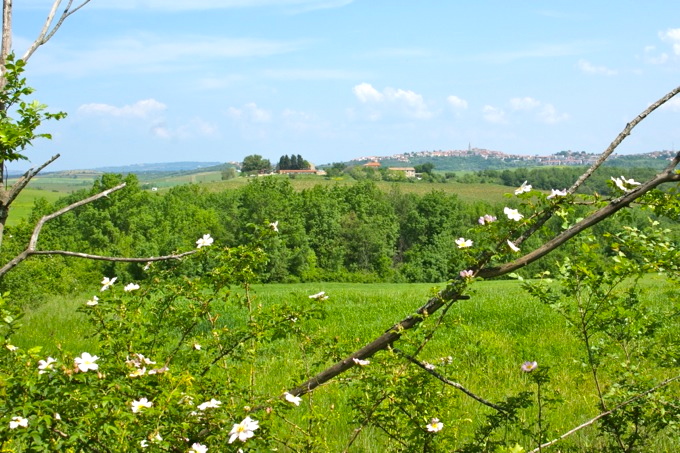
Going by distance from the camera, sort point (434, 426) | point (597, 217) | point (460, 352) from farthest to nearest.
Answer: point (460, 352), point (434, 426), point (597, 217)

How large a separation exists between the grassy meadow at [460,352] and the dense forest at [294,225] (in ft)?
69.6

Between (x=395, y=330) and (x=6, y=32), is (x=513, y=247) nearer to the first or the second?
(x=395, y=330)

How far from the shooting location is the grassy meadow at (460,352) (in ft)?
12.2

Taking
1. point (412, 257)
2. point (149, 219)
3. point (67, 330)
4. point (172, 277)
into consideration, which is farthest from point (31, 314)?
point (412, 257)

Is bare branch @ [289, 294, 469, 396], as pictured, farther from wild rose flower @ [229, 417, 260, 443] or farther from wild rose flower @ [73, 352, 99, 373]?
wild rose flower @ [73, 352, 99, 373]

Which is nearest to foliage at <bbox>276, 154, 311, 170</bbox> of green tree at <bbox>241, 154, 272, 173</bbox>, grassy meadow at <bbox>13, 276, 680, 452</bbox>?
green tree at <bbox>241, 154, 272, 173</bbox>

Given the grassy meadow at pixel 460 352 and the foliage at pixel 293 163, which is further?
the foliage at pixel 293 163

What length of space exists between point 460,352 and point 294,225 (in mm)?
43968

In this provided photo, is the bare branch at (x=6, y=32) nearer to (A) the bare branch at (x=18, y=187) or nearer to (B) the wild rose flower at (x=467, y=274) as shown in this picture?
(A) the bare branch at (x=18, y=187)

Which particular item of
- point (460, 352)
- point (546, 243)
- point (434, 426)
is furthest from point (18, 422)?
point (460, 352)

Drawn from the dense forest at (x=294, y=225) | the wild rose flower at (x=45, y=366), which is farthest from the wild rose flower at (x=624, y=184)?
the dense forest at (x=294, y=225)

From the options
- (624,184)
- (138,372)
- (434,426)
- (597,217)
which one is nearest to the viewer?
(597,217)

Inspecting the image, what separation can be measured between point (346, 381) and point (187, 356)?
95 cm

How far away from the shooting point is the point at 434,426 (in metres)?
2.45
